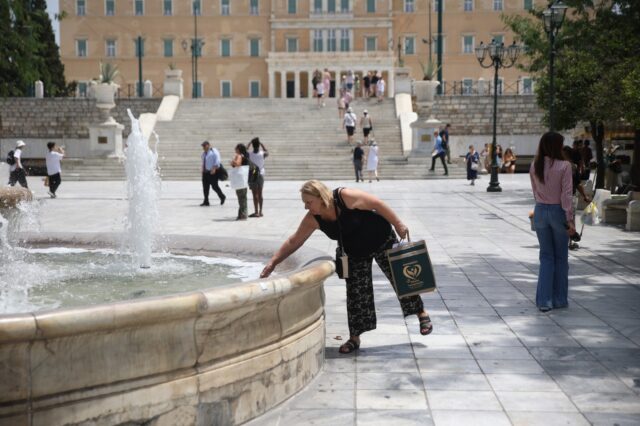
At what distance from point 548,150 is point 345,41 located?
6597 centimetres

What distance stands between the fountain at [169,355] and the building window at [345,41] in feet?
222

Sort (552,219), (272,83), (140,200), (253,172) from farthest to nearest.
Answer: (272,83)
(253,172)
(140,200)
(552,219)

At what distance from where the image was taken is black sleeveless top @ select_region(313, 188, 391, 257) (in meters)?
6.12

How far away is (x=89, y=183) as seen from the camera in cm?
3050

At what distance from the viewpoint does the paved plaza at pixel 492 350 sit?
5.09 meters

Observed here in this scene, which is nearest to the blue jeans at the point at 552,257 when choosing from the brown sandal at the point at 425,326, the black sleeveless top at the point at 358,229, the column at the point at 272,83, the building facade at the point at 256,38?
the brown sandal at the point at 425,326

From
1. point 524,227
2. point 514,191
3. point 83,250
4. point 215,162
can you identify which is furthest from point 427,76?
point 83,250

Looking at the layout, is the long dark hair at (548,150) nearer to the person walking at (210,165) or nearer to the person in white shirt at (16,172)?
the person walking at (210,165)

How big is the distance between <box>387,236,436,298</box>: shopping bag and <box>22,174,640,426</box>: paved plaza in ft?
1.67

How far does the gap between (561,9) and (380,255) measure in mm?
13814

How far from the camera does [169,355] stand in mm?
4367

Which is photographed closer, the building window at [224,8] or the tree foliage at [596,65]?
the tree foliage at [596,65]

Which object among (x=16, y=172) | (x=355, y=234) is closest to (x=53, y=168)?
(x=16, y=172)

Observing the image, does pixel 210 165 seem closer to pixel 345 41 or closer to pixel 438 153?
pixel 438 153
